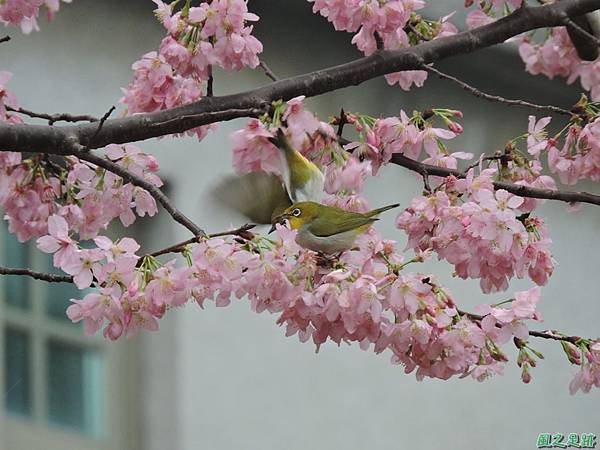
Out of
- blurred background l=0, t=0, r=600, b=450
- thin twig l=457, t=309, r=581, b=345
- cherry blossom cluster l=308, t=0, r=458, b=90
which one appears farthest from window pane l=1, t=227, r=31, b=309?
thin twig l=457, t=309, r=581, b=345

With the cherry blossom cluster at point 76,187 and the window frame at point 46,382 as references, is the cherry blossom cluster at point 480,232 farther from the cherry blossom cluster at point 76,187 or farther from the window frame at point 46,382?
the window frame at point 46,382

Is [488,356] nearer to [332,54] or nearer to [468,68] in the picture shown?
[332,54]

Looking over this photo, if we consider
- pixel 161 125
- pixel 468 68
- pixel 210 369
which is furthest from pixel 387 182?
pixel 161 125

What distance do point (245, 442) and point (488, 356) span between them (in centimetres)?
131

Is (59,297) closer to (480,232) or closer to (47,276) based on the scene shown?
(47,276)

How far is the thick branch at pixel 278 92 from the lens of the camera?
1034 millimetres

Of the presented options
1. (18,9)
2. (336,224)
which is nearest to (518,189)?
(336,224)

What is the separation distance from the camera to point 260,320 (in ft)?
8.05

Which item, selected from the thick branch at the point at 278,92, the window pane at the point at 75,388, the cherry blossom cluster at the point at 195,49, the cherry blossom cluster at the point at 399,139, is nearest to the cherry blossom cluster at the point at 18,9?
the cherry blossom cluster at the point at 195,49

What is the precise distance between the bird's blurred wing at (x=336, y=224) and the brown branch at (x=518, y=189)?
200 millimetres

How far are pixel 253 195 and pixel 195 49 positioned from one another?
0.25 meters

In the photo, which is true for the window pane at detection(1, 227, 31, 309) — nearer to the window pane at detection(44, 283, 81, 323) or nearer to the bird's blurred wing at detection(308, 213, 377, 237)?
the window pane at detection(44, 283, 81, 323)

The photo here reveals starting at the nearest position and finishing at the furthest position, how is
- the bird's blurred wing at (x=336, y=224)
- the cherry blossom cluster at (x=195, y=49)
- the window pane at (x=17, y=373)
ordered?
the bird's blurred wing at (x=336, y=224) < the cherry blossom cluster at (x=195, y=49) < the window pane at (x=17, y=373)

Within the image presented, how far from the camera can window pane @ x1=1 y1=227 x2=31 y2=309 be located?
2.20 meters
